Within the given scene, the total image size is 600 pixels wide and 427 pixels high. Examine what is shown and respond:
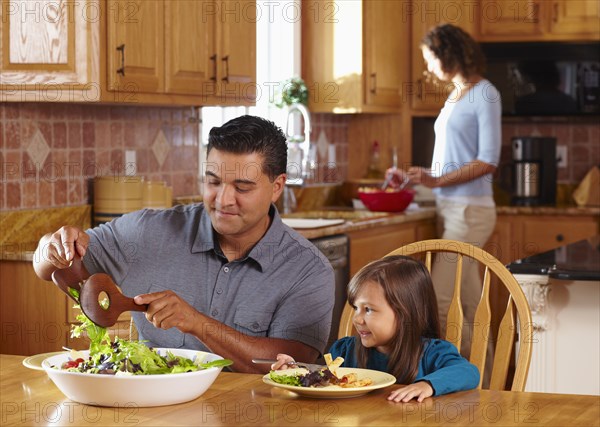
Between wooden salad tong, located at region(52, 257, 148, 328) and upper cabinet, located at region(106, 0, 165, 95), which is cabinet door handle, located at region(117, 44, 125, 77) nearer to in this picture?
upper cabinet, located at region(106, 0, 165, 95)

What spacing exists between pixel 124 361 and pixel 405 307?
23.1 inches

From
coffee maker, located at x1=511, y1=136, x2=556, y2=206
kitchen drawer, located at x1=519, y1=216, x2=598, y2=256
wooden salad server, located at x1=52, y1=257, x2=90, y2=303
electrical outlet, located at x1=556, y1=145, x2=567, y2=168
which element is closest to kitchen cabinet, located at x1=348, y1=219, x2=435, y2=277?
kitchen drawer, located at x1=519, y1=216, x2=598, y2=256

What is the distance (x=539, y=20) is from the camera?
5.40 meters

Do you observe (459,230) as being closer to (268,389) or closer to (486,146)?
(486,146)

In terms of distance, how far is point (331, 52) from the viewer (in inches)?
210

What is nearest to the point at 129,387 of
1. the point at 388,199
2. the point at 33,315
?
the point at 33,315

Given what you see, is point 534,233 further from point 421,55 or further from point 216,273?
point 216,273

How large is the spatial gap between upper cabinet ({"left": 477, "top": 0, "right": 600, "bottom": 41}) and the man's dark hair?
134 inches

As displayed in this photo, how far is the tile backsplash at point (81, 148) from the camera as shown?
11.4 feet

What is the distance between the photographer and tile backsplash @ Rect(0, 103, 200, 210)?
3.48 meters

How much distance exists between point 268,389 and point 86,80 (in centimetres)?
176

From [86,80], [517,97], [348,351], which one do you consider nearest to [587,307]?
[348,351]

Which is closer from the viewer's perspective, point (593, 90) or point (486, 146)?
point (486, 146)

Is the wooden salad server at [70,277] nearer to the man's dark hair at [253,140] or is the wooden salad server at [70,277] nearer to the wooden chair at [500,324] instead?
the man's dark hair at [253,140]
